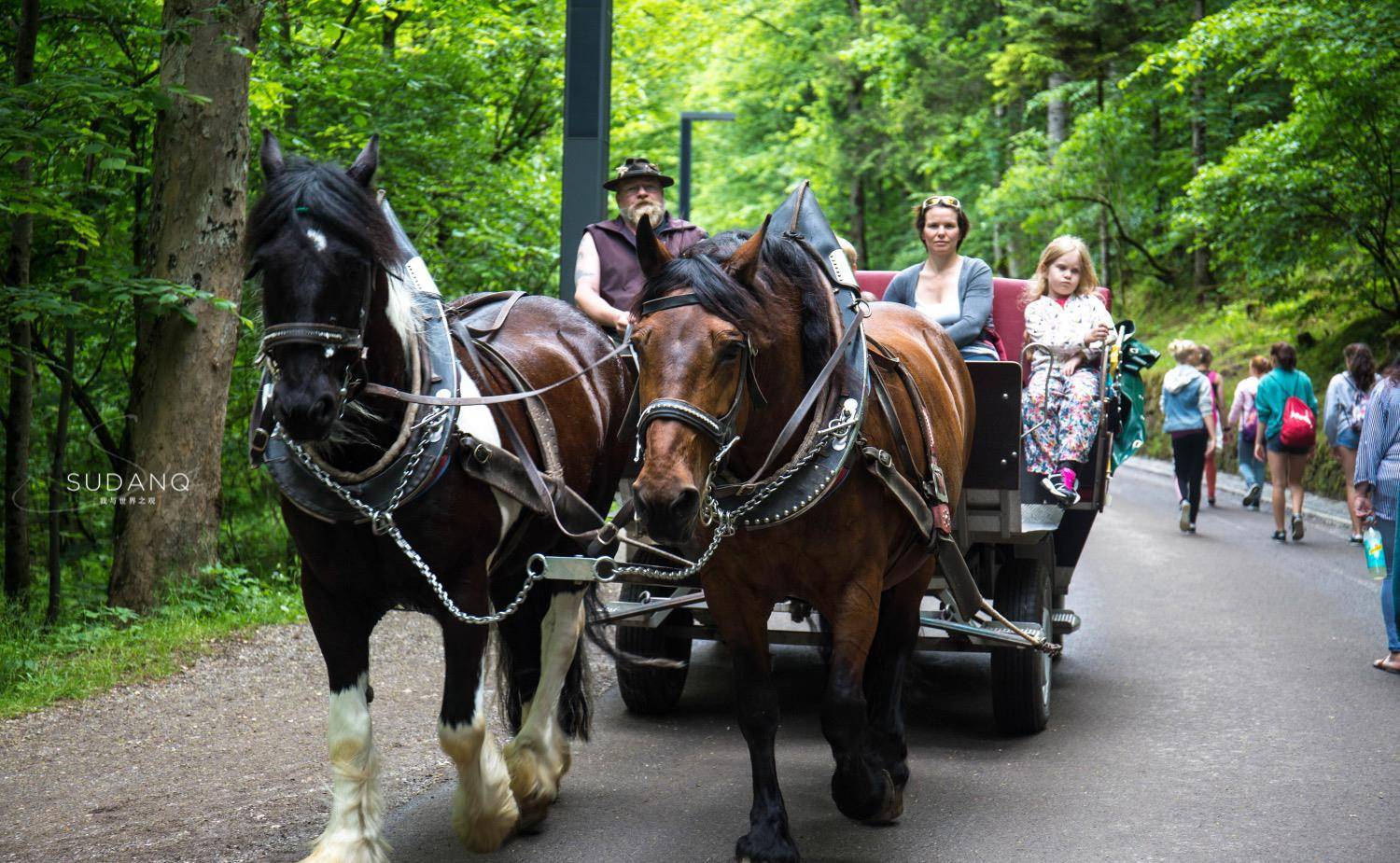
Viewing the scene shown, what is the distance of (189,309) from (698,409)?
17.8 feet

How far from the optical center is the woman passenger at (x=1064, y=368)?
677 centimetres

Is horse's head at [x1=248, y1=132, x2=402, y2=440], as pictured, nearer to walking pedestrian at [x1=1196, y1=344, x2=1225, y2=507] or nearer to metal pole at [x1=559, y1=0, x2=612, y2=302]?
metal pole at [x1=559, y1=0, x2=612, y2=302]

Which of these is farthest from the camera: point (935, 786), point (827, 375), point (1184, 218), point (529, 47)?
point (1184, 218)

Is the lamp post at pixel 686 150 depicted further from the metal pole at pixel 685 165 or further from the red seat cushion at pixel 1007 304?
the red seat cushion at pixel 1007 304

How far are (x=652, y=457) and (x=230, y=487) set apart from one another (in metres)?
9.16

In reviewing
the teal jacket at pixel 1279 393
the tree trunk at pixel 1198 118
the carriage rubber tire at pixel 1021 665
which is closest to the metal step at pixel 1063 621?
the carriage rubber tire at pixel 1021 665

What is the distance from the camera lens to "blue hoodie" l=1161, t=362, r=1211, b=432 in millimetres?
15406

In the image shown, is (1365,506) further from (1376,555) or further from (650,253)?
(650,253)

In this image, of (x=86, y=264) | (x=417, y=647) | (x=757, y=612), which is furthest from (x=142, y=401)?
(x=757, y=612)

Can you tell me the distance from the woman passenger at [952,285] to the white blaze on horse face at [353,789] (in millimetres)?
3546

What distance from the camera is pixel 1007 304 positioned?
7.61 meters

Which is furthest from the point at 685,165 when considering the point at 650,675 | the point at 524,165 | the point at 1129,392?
the point at 650,675

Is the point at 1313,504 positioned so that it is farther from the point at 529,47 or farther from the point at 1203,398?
the point at 529,47

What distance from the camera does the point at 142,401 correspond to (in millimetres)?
8273
